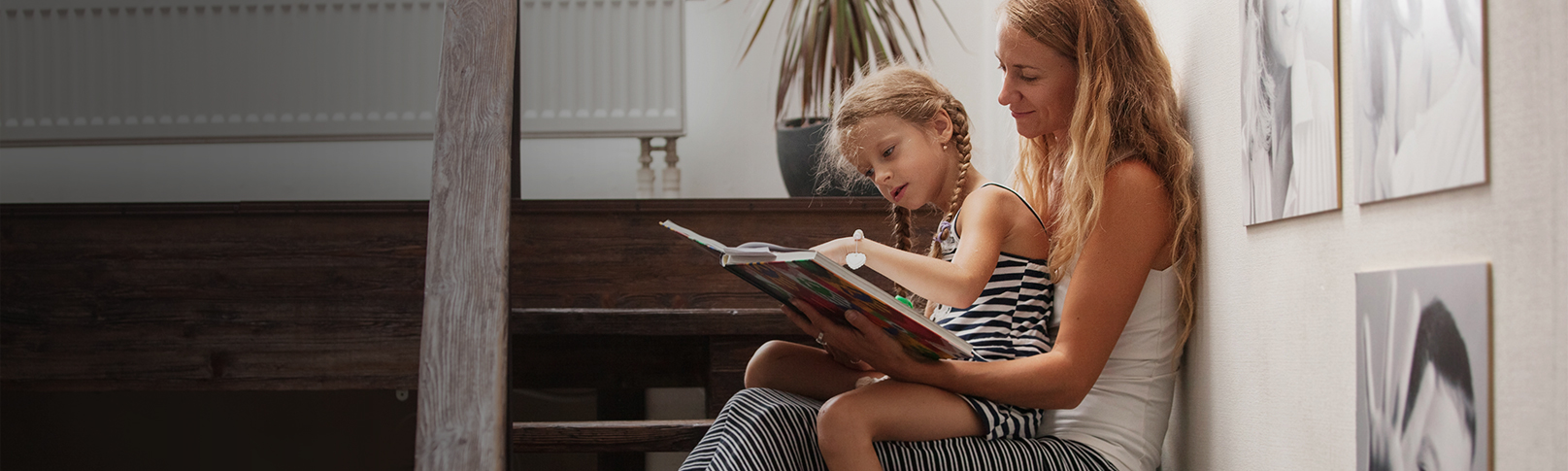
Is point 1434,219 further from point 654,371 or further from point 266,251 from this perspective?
point 266,251

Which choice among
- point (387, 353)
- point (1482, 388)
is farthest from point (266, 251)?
point (1482, 388)

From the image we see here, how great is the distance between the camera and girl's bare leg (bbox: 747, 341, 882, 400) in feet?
3.89

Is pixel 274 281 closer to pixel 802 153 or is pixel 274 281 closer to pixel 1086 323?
pixel 802 153

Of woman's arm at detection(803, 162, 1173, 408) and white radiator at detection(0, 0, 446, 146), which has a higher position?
white radiator at detection(0, 0, 446, 146)

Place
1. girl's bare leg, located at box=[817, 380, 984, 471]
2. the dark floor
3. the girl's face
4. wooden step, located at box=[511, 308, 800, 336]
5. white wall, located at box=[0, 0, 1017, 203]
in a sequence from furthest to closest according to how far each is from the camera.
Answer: the dark floor, white wall, located at box=[0, 0, 1017, 203], wooden step, located at box=[511, 308, 800, 336], the girl's face, girl's bare leg, located at box=[817, 380, 984, 471]

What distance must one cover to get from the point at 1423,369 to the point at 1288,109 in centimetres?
26

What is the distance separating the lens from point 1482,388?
54 centimetres

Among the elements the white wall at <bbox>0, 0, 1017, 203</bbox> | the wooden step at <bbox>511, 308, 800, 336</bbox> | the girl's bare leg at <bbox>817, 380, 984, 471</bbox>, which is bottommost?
the girl's bare leg at <bbox>817, 380, 984, 471</bbox>

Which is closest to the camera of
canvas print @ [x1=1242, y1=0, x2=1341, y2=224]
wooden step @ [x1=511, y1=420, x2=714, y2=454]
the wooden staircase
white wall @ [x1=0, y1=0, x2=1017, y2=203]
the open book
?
canvas print @ [x1=1242, y1=0, x2=1341, y2=224]

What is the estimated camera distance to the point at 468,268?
1105mm

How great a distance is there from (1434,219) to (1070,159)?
491 mm

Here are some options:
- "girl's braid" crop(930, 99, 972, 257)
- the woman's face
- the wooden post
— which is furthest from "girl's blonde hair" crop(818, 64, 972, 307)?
the wooden post

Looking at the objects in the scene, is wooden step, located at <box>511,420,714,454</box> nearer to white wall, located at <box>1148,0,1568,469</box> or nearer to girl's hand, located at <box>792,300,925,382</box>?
girl's hand, located at <box>792,300,925,382</box>

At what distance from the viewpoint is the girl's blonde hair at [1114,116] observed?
1.03 metres
